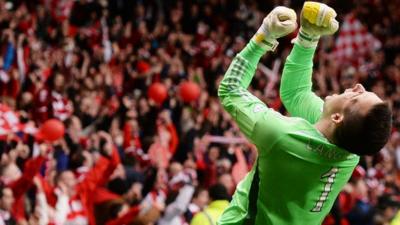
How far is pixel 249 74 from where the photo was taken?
10.8 ft

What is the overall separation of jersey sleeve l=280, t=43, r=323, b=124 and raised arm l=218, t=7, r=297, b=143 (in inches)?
11.5

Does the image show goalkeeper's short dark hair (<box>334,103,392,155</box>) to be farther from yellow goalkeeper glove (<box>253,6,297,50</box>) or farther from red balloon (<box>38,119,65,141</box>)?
red balloon (<box>38,119,65,141</box>)

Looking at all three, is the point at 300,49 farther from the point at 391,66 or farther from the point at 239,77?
the point at 391,66

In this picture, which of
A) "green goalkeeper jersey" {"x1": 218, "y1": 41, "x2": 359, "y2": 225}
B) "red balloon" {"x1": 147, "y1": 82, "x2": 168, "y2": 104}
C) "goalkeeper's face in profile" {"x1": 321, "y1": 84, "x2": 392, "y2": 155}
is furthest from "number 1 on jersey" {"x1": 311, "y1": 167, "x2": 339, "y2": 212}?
"red balloon" {"x1": 147, "y1": 82, "x2": 168, "y2": 104}

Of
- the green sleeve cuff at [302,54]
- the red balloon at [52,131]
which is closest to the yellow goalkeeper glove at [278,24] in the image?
the green sleeve cuff at [302,54]

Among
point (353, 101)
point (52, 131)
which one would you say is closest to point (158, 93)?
point (52, 131)

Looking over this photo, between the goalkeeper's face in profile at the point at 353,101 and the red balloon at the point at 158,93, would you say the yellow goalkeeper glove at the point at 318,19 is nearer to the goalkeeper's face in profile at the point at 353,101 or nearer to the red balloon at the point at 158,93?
the goalkeeper's face in profile at the point at 353,101

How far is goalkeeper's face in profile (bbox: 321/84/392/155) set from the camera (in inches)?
118

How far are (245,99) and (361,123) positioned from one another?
18.1 inches

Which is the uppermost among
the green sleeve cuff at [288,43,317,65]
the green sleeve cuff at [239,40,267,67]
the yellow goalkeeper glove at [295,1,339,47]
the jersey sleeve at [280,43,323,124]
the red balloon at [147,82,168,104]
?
the yellow goalkeeper glove at [295,1,339,47]

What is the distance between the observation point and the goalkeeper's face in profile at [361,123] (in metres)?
3.01

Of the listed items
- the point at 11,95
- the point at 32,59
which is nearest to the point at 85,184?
the point at 11,95

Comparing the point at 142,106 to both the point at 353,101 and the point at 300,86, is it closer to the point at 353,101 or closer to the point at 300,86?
the point at 300,86

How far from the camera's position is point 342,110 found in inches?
123
